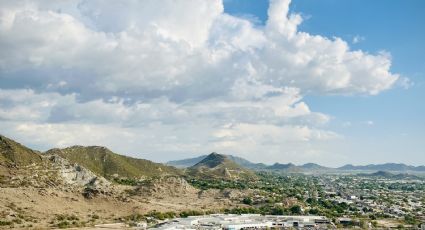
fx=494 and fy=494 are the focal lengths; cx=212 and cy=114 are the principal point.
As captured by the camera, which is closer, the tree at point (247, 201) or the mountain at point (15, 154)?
the mountain at point (15, 154)

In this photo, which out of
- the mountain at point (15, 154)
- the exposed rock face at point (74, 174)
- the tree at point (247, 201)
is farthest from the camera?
the tree at point (247, 201)

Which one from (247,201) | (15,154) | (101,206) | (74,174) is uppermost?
(15,154)

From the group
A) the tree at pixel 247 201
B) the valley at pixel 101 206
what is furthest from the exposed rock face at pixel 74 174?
the tree at pixel 247 201

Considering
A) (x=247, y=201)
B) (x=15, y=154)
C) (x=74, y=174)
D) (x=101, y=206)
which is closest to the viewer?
(x=101, y=206)

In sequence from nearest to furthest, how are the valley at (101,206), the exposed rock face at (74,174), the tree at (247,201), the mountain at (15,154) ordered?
the valley at (101,206) → the mountain at (15,154) → the exposed rock face at (74,174) → the tree at (247,201)

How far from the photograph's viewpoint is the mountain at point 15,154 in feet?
565

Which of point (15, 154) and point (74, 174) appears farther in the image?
point (74, 174)

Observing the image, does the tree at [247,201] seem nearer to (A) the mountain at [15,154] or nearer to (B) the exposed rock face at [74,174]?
(B) the exposed rock face at [74,174]

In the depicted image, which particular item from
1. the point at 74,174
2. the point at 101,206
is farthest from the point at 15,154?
the point at 101,206

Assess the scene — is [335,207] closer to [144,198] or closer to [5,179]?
[144,198]

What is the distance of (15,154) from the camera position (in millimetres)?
175625

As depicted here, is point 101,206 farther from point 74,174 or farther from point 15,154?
point 15,154

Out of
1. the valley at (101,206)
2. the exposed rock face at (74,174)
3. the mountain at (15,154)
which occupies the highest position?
the mountain at (15,154)

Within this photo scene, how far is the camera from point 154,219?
14688 cm
